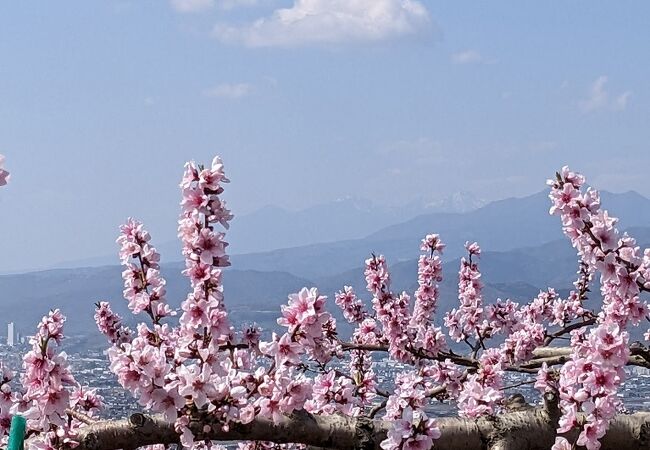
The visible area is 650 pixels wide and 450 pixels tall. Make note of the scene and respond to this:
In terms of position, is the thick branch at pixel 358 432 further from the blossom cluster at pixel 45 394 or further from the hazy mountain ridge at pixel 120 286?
→ the hazy mountain ridge at pixel 120 286

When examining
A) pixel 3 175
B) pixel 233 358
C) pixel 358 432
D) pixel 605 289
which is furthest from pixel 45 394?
pixel 605 289

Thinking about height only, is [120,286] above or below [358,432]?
below

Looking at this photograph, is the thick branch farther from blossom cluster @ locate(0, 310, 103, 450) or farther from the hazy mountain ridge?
the hazy mountain ridge

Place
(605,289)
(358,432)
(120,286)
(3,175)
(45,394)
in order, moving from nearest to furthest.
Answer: (3,175), (45,394), (358,432), (605,289), (120,286)

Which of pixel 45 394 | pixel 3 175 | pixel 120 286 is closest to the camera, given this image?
pixel 3 175

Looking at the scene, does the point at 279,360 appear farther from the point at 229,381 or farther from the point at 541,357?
the point at 541,357

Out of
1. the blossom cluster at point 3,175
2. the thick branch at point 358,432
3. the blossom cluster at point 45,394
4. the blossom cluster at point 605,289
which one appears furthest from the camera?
the thick branch at point 358,432

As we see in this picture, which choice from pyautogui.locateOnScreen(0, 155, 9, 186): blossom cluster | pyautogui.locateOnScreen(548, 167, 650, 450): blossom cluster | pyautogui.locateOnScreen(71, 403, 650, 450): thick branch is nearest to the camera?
pyautogui.locateOnScreen(0, 155, 9, 186): blossom cluster

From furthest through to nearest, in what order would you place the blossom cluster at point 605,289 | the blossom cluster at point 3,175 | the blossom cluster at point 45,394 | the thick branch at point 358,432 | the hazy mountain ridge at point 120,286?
the hazy mountain ridge at point 120,286
the thick branch at point 358,432
the blossom cluster at point 605,289
the blossom cluster at point 45,394
the blossom cluster at point 3,175

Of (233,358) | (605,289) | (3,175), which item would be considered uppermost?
(3,175)

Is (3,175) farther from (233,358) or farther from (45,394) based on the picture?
(233,358)

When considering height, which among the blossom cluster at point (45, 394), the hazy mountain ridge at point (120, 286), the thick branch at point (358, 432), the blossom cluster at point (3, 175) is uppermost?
the blossom cluster at point (3, 175)

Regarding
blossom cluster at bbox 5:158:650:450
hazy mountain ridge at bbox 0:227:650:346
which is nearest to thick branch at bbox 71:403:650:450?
blossom cluster at bbox 5:158:650:450

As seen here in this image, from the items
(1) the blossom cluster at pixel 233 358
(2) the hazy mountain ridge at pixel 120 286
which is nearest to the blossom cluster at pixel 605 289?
(1) the blossom cluster at pixel 233 358
